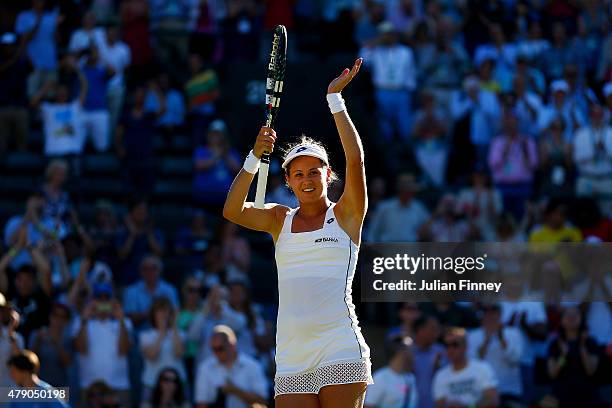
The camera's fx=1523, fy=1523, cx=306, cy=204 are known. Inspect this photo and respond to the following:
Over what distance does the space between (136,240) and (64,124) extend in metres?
2.08

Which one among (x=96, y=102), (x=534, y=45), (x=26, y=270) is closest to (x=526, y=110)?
(x=534, y=45)

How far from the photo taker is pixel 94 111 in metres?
16.6

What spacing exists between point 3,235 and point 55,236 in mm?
949


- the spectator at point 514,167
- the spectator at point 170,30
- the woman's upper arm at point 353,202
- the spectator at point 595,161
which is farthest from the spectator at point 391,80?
the woman's upper arm at point 353,202

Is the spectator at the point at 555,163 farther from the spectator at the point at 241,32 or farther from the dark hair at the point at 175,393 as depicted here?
the dark hair at the point at 175,393

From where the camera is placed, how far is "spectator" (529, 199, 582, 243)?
14750mm

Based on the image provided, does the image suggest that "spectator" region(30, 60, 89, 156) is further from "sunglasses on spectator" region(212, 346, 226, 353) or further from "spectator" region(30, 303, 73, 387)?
"sunglasses on spectator" region(212, 346, 226, 353)

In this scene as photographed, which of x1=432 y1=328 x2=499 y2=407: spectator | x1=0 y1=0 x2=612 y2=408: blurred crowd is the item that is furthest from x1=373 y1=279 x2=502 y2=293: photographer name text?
x1=432 y1=328 x2=499 y2=407: spectator

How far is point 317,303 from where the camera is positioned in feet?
23.9

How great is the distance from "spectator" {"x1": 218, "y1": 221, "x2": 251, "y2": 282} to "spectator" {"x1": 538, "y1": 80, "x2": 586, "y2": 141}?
3669 mm

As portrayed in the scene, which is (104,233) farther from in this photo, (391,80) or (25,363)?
(25,363)

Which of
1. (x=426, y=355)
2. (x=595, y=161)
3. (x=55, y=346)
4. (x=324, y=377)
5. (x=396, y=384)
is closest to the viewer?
(x=324, y=377)

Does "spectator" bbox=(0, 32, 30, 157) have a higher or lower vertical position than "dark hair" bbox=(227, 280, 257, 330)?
higher

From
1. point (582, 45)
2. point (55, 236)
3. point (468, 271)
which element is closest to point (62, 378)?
point (55, 236)
